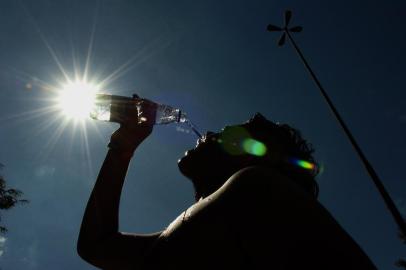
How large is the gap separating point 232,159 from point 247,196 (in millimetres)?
1063

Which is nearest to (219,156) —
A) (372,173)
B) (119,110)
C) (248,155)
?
(248,155)

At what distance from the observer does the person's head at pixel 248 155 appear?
8.61 feet

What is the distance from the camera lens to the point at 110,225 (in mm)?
2682

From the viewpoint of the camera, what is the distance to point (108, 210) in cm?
272

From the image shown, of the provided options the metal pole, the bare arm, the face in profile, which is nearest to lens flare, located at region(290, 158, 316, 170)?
the face in profile

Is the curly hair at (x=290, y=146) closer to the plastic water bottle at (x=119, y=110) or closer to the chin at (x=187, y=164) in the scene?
the chin at (x=187, y=164)

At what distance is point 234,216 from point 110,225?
1493mm

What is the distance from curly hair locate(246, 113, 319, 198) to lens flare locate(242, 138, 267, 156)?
0.08 metres

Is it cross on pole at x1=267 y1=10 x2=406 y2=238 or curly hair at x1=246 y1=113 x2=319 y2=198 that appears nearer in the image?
curly hair at x1=246 y1=113 x2=319 y2=198

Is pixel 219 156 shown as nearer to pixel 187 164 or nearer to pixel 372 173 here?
pixel 187 164

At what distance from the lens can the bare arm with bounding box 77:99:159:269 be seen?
246 centimetres

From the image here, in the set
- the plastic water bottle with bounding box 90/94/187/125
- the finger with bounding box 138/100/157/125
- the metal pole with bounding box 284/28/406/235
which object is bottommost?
the metal pole with bounding box 284/28/406/235

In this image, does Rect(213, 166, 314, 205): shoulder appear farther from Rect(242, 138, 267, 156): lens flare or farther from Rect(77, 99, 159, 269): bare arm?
Rect(77, 99, 159, 269): bare arm

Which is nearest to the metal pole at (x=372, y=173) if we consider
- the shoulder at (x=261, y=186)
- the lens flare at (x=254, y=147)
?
the lens flare at (x=254, y=147)
